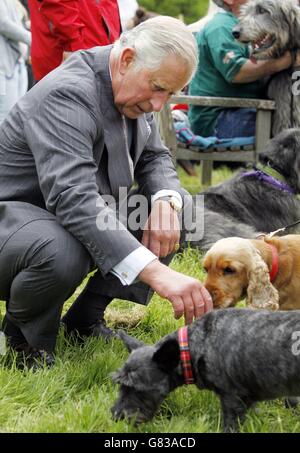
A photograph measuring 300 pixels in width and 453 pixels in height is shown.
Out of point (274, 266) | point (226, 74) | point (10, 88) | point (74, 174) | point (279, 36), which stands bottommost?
point (10, 88)

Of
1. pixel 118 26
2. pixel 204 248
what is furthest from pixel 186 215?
pixel 118 26

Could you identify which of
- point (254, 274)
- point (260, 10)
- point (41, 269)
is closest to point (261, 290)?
point (254, 274)

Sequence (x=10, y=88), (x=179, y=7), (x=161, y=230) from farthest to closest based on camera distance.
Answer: (x=179, y=7), (x=10, y=88), (x=161, y=230)

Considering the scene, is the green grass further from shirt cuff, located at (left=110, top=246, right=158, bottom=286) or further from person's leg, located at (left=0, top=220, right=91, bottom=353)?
shirt cuff, located at (left=110, top=246, right=158, bottom=286)

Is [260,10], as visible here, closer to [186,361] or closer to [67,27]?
[67,27]

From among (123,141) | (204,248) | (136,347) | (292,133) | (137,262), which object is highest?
(123,141)

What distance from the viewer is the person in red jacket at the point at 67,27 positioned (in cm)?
586

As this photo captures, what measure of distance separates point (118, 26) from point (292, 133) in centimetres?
170

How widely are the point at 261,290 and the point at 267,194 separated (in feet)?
7.41

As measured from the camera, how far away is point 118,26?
6246 millimetres

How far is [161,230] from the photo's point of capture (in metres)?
3.72

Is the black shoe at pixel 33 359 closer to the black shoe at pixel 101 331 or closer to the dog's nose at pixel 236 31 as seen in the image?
the black shoe at pixel 101 331

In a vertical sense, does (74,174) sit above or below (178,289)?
above
